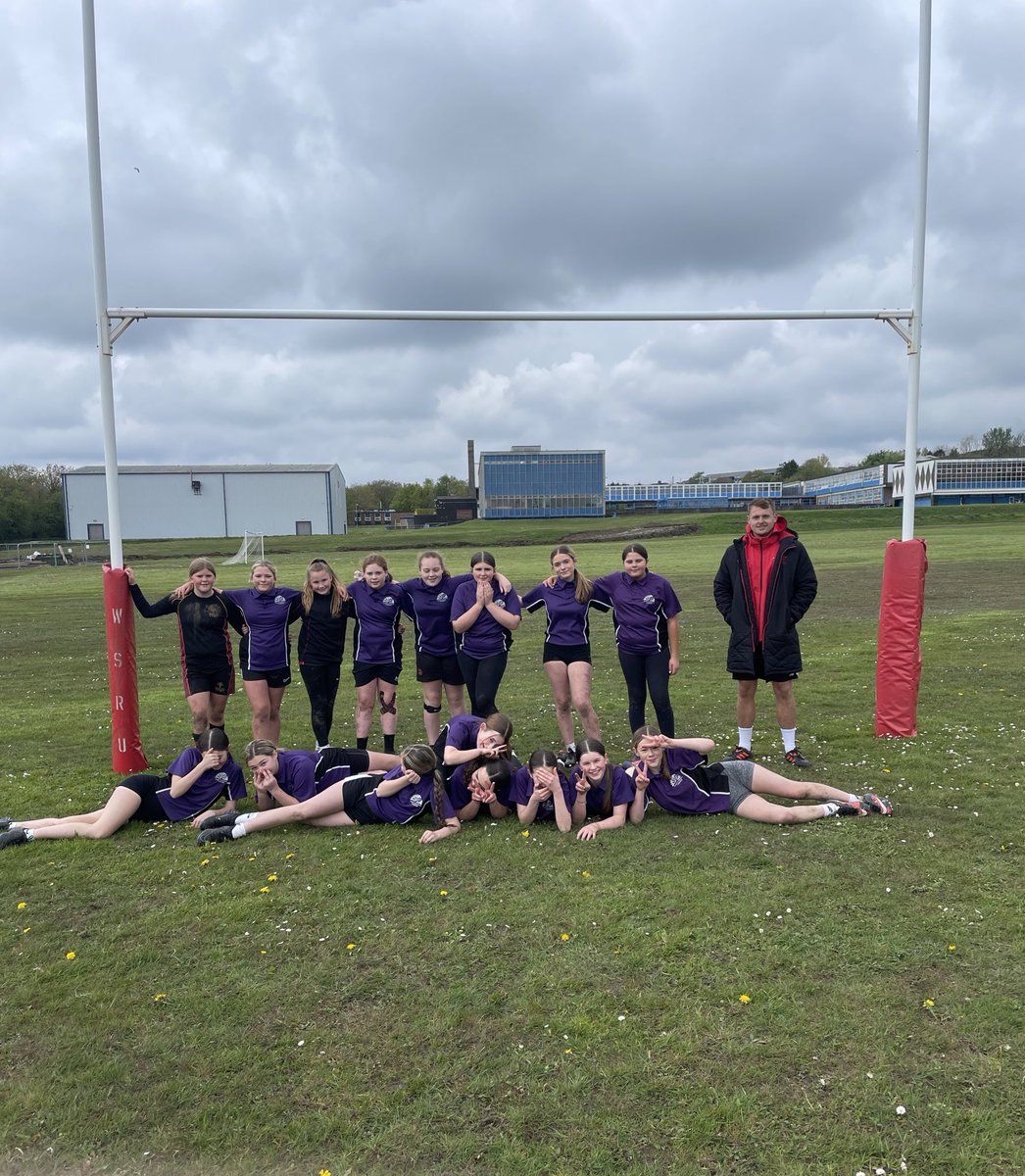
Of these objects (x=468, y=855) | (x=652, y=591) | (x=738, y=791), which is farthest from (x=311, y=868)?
(x=652, y=591)

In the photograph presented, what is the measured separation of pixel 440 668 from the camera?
25.8 feet

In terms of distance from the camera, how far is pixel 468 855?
5613 millimetres

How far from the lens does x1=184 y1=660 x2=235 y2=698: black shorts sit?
7.82 meters

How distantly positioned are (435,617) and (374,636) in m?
0.61

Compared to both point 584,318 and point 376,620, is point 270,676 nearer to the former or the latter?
point 376,620

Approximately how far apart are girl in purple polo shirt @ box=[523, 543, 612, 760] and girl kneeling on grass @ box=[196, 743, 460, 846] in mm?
1649

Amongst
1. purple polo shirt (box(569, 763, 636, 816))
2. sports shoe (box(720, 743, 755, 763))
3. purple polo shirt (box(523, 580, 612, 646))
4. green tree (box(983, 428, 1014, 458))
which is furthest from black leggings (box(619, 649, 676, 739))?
green tree (box(983, 428, 1014, 458))

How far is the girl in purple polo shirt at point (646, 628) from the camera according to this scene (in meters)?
7.43

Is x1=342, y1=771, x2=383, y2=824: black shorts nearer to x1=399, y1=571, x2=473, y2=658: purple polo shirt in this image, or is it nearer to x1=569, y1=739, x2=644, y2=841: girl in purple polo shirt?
x1=569, y1=739, x2=644, y2=841: girl in purple polo shirt

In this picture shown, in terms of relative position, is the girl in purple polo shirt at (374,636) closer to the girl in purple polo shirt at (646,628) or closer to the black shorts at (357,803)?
the black shorts at (357,803)

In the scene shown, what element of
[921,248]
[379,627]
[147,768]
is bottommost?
[147,768]

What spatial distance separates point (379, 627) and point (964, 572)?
25321mm

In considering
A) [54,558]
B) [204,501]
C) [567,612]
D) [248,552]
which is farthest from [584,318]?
[204,501]

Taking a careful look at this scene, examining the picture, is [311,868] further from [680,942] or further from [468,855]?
[680,942]
